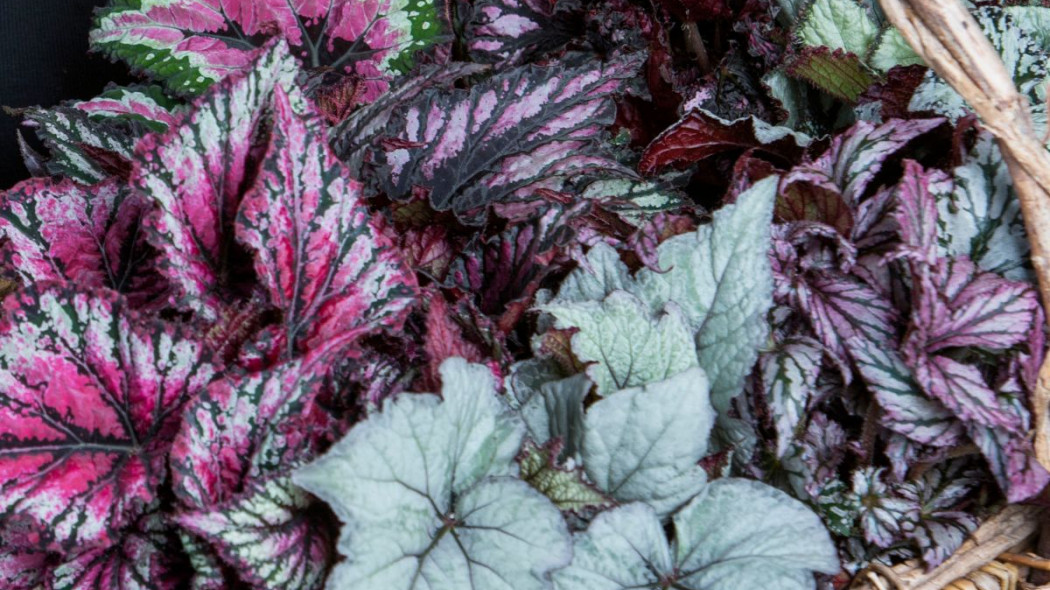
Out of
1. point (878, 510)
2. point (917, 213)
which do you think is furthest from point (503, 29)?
point (878, 510)

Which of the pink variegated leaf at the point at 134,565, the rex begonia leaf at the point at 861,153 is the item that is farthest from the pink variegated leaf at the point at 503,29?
the pink variegated leaf at the point at 134,565

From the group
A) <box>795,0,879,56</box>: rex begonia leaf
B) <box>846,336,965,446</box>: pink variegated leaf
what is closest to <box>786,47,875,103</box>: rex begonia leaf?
<box>795,0,879,56</box>: rex begonia leaf

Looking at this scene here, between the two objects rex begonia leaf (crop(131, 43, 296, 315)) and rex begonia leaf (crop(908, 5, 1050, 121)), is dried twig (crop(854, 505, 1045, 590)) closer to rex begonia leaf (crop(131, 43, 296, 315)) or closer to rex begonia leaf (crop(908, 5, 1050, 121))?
rex begonia leaf (crop(908, 5, 1050, 121))

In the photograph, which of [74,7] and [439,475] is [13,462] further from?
[74,7]

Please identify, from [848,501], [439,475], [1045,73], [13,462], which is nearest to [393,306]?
[439,475]

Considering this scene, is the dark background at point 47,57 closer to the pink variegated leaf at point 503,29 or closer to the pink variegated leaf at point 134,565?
the pink variegated leaf at point 503,29

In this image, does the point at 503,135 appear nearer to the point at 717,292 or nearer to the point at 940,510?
the point at 717,292
